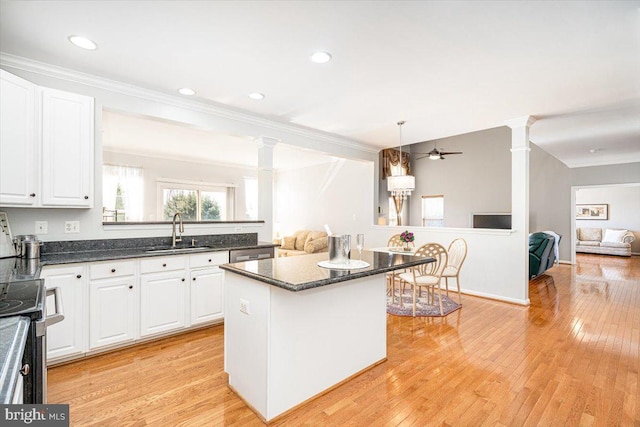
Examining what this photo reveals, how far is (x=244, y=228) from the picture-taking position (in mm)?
4062

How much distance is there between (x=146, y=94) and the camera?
323cm

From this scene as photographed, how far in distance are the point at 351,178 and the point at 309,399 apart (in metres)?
5.20

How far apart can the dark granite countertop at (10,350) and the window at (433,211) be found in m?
8.38

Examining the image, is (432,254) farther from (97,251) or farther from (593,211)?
(593,211)

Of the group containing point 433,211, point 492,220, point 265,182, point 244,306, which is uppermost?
point 265,182

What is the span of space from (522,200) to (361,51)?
3.19 metres

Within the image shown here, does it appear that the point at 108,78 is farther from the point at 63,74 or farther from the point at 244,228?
the point at 244,228

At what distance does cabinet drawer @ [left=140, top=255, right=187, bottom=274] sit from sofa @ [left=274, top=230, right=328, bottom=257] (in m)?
3.59

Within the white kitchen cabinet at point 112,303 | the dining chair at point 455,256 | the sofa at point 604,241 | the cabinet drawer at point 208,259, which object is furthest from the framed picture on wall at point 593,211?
the white kitchen cabinet at point 112,303

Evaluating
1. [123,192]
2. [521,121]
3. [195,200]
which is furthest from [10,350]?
[195,200]

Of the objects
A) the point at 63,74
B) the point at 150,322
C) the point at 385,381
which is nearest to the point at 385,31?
the point at 385,381

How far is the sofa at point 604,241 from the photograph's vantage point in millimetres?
8875

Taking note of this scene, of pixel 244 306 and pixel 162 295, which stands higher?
pixel 244 306

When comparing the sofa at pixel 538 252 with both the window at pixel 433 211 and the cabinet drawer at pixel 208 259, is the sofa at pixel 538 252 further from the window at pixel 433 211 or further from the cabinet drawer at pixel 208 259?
the cabinet drawer at pixel 208 259
